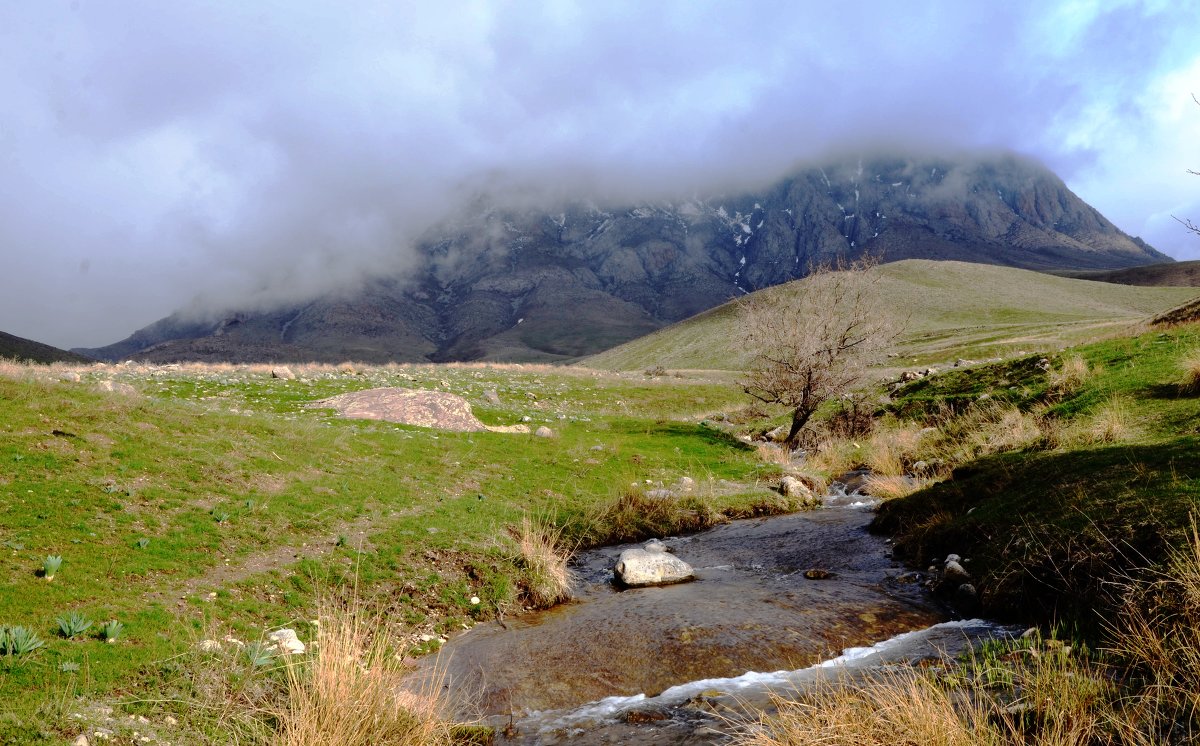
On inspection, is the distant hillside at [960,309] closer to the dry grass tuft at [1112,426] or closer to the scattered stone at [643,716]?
the dry grass tuft at [1112,426]

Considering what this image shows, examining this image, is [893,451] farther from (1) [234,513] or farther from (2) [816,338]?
(1) [234,513]

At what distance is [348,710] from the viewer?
599cm

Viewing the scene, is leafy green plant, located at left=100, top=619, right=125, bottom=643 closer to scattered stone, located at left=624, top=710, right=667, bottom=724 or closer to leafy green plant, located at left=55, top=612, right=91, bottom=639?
leafy green plant, located at left=55, top=612, right=91, bottom=639

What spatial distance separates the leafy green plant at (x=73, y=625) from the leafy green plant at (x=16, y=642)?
22.9 inches

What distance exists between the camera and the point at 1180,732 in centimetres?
520

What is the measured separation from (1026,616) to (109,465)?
1789cm

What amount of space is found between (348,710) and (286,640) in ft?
11.5

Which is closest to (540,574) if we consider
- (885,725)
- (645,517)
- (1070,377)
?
(645,517)

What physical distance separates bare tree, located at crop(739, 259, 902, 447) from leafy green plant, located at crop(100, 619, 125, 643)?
28.3 m

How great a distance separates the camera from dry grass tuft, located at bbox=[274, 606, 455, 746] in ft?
18.9

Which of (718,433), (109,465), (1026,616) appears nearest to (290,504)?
(109,465)

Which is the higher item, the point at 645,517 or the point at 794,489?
the point at 794,489

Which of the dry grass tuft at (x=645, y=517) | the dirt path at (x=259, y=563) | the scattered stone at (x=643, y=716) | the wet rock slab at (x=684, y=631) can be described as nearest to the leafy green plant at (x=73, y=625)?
the dirt path at (x=259, y=563)

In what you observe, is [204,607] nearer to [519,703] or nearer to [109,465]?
[519,703]
